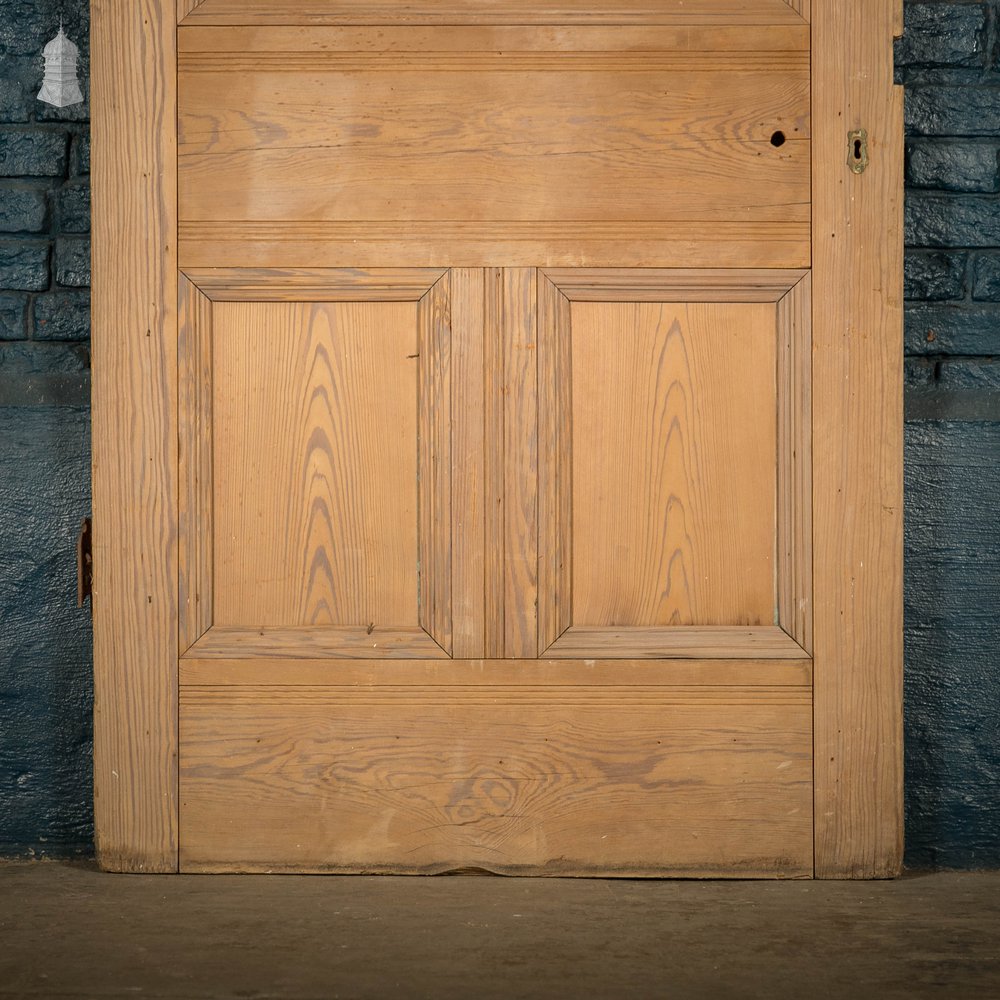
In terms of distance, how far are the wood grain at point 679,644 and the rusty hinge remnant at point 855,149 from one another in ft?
2.82

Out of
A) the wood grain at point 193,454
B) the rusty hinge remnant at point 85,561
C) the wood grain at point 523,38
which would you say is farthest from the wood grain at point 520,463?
the rusty hinge remnant at point 85,561

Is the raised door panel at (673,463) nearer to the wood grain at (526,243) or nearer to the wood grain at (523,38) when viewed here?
the wood grain at (526,243)

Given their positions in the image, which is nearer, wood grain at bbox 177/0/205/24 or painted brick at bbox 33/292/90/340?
wood grain at bbox 177/0/205/24

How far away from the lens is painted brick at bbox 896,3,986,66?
77.3 inches

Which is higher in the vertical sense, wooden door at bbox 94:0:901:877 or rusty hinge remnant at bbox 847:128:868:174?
rusty hinge remnant at bbox 847:128:868:174

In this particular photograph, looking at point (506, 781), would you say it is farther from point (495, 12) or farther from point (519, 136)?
point (495, 12)

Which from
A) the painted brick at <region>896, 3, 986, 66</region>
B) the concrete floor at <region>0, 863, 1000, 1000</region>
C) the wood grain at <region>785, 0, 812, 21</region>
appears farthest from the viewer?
the painted brick at <region>896, 3, 986, 66</region>

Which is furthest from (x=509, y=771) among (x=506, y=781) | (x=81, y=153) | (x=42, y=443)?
(x=81, y=153)

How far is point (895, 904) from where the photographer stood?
1797 mm

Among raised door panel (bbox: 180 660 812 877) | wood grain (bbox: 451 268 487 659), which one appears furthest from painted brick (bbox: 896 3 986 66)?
raised door panel (bbox: 180 660 812 877)

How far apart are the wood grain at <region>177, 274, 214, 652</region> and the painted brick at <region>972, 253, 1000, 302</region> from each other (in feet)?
4.80

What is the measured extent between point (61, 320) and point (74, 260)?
0.12 meters

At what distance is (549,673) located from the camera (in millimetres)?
1879

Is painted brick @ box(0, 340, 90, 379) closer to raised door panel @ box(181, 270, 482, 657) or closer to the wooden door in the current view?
the wooden door
